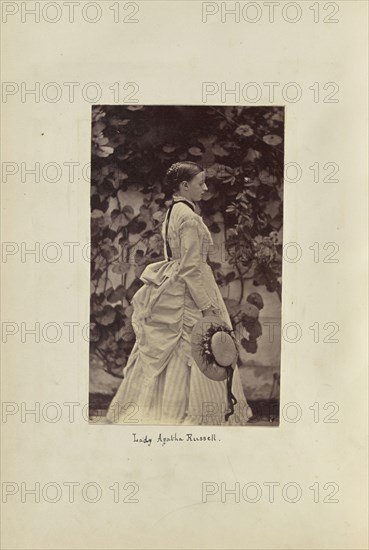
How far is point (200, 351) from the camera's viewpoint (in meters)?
1.58

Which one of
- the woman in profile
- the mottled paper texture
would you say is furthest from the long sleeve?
the mottled paper texture

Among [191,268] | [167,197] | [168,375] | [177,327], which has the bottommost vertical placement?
[168,375]

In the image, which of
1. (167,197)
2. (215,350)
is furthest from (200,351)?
(167,197)

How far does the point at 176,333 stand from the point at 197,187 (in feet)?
1.13

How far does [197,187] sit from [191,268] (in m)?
0.19

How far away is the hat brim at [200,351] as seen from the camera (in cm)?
158

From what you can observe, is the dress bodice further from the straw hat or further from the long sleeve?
the straw hat

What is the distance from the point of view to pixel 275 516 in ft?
5.18

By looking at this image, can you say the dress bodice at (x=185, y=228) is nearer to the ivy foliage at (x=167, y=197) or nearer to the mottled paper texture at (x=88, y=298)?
the ivy foliage at (x=167, y=197)

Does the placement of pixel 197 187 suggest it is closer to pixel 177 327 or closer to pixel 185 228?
pixel 185 228

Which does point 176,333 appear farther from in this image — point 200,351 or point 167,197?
point 167,197

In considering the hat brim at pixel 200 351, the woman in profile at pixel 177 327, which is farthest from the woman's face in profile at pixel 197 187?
Answer: the hat brim at pixel 200 351

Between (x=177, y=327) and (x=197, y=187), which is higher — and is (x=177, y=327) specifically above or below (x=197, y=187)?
below

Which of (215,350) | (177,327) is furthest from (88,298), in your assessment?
(215,350)
